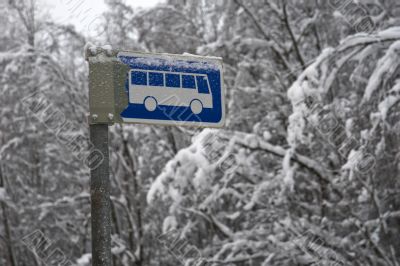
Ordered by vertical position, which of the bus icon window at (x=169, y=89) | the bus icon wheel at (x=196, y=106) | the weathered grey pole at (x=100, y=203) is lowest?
the weathered grey pole at (x=100, y=203)

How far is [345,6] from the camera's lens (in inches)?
219

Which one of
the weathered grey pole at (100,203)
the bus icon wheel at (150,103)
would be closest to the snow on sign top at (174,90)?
the bus icon wheel at (150,103)

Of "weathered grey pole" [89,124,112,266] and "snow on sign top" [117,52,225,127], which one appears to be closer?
"weathered grey pole" [89,124,112,266]

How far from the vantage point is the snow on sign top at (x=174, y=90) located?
1529mm

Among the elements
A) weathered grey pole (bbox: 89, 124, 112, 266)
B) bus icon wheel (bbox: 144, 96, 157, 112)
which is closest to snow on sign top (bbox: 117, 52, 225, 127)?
bus icon wheel (bbox: 144, 96, 157, 112)

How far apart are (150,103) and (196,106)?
0.52 feet

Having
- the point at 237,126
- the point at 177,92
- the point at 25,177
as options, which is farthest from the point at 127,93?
the point at 25,177

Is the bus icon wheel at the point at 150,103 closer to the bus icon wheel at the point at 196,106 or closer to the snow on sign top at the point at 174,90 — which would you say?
the snow on sign top at the point at 174,90

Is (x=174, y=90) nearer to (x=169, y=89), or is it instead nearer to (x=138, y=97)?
(x=169, y=89)

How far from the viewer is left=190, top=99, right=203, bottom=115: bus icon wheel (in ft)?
5.19

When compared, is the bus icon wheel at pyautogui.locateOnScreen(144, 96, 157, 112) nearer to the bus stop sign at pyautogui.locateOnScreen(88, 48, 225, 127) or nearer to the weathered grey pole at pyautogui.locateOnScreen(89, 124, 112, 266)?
the bus stop sign at pyautogui.locateOnScreen(88, 48, 225, 127)

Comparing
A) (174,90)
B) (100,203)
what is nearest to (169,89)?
(174,90)

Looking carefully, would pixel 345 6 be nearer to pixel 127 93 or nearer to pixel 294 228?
pixel 294 228

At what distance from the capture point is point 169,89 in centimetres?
158
